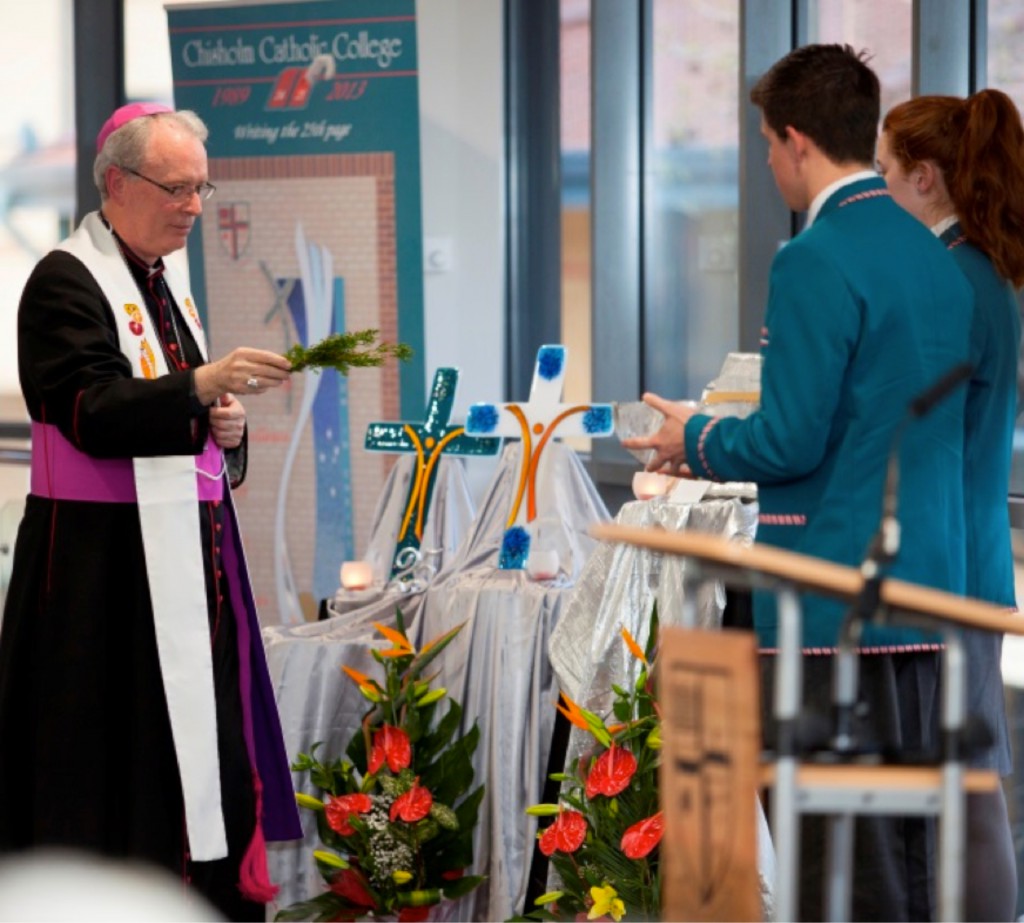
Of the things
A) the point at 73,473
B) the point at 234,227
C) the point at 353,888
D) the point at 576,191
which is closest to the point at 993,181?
the point at 73,473

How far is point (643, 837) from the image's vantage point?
2.95 meters

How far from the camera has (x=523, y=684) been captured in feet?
11.1

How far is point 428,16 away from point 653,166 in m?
0.83

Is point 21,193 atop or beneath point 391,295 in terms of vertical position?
atop

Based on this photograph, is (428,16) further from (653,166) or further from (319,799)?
(319,799)

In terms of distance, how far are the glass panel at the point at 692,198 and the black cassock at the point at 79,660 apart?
2219 millimetres

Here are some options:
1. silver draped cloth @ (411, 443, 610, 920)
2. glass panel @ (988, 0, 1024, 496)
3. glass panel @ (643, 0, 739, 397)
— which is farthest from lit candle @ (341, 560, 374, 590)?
glass panel @ (643, 0, 739, 397)

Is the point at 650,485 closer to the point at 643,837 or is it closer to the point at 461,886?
the point at 643,837

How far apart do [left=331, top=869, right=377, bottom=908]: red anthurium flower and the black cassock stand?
1.81 feet

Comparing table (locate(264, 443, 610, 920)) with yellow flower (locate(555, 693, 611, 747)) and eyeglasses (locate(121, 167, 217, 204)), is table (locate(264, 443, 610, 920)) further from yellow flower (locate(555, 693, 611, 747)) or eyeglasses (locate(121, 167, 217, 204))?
eyeglasses (locate(121, 167, 217, 204))

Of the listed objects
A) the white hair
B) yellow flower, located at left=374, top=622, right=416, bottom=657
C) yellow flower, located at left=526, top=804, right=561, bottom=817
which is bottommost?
yellow flower, located at left=526, top=804, right=561, bottom=817

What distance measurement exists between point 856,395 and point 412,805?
157 centimetres

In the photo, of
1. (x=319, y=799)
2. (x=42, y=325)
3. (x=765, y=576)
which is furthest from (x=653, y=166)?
(x=765, y=576)

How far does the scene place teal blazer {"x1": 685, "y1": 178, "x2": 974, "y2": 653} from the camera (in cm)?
204
